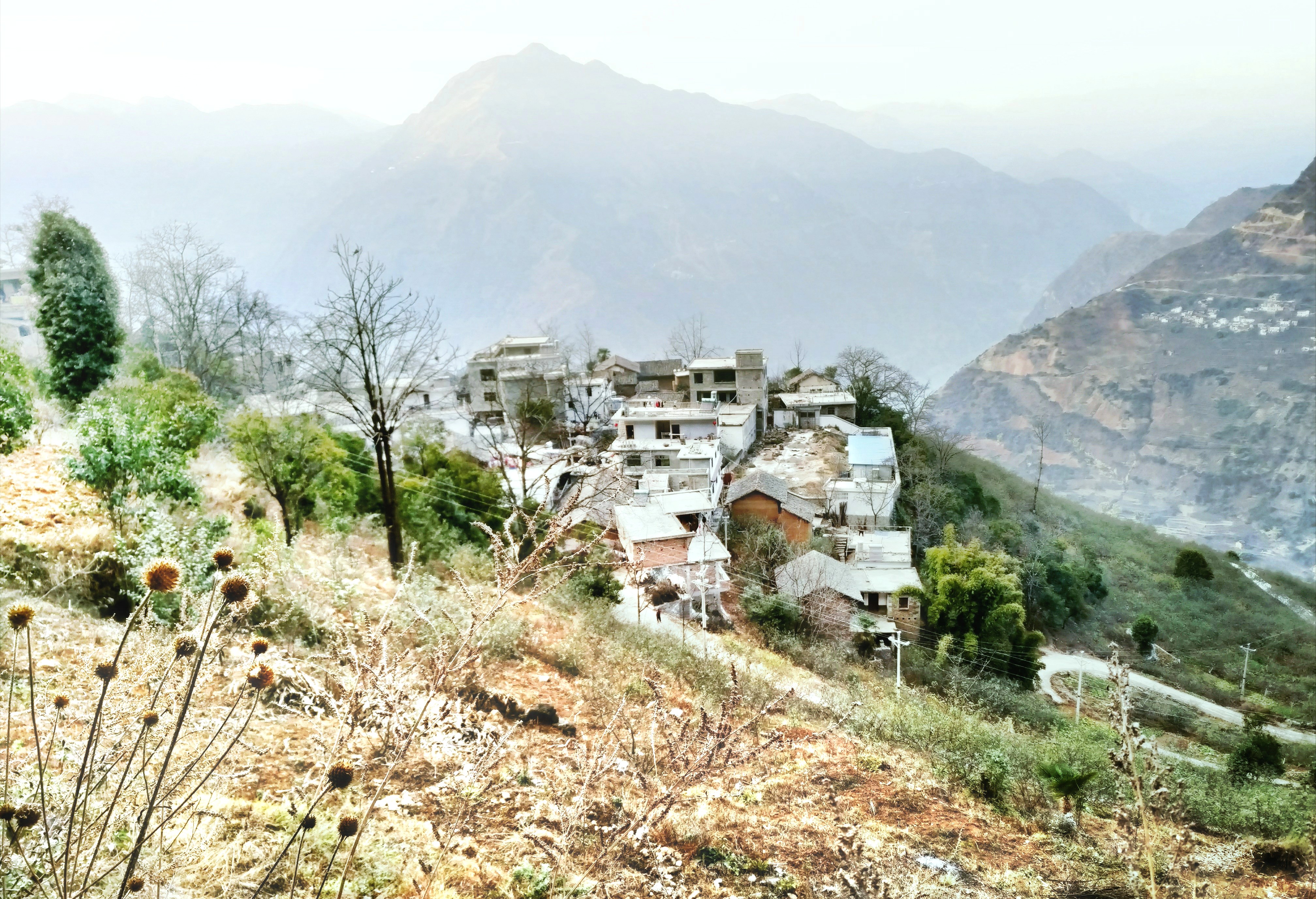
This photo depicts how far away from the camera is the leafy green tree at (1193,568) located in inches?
1063

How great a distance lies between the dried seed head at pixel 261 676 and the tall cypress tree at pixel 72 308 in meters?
13.0

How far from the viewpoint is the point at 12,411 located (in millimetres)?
7527

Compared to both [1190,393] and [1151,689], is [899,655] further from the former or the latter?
[1190,393]

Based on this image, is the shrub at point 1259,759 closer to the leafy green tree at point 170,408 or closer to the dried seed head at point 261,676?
the dried seed head at point 261,676

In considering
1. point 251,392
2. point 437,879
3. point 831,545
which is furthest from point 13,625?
point 251,392

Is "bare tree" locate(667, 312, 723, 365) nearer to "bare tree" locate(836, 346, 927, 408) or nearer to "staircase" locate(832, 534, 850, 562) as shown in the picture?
"bare tree" locate(836, 346, 927, 408)

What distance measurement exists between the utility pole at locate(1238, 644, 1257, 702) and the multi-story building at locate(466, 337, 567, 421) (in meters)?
23.1

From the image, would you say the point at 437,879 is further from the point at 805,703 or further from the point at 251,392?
the point at 251,392

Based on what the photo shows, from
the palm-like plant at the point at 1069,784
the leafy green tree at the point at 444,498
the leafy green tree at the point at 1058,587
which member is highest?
the leafy green tree at the point at 444,498

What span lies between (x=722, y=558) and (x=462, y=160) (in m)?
175

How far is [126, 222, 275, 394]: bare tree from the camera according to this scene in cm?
1794

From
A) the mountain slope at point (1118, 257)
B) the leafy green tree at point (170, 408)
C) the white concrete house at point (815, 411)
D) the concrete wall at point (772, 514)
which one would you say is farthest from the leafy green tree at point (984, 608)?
the mountain slope at point (1118, 257)

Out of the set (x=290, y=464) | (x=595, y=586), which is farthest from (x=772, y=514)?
(x=290, y=464)

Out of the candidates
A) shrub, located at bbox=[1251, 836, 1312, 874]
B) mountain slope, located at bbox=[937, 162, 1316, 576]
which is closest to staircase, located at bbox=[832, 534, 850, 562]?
shrub, located at bbox=[1251, 836, 1312, 874]
